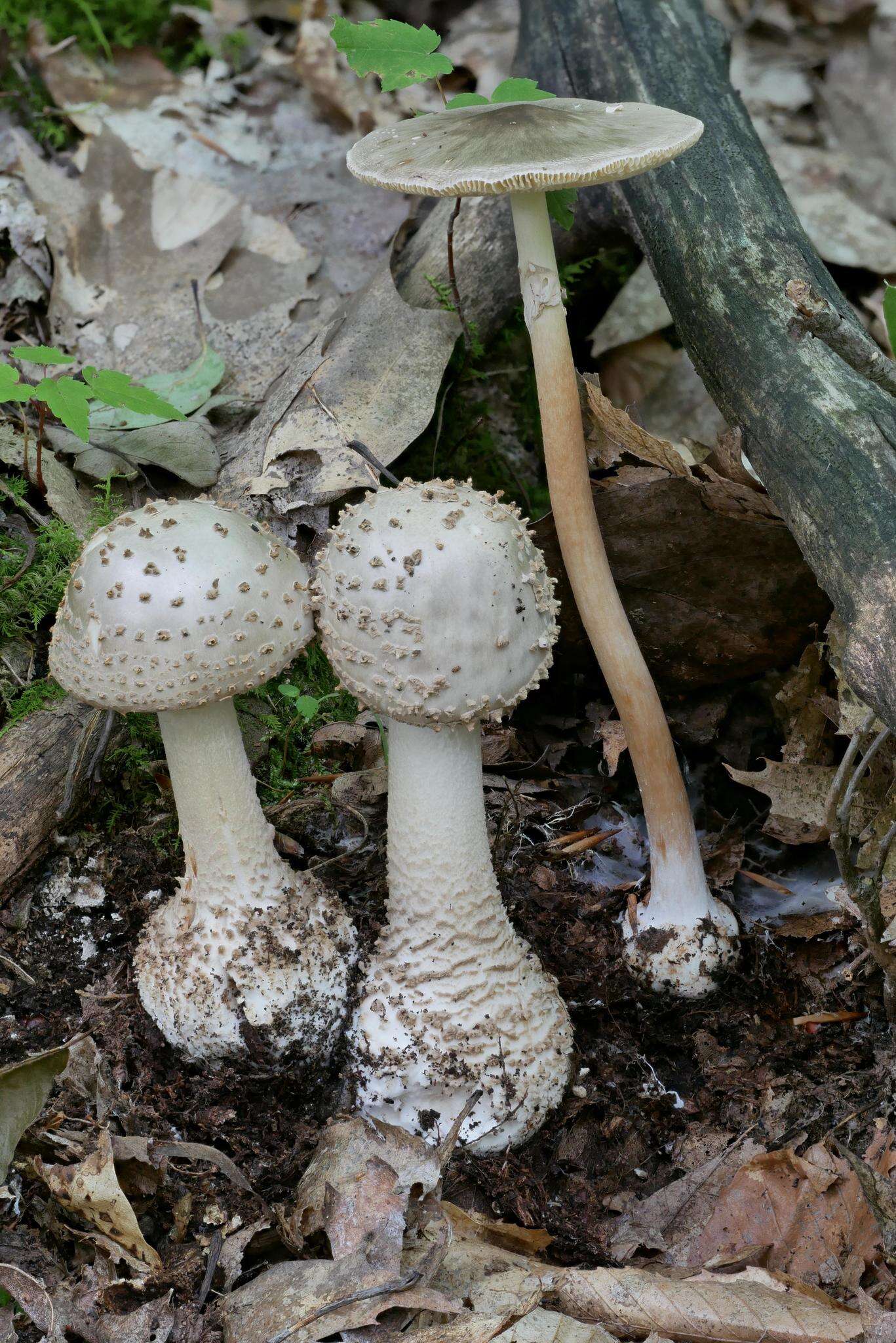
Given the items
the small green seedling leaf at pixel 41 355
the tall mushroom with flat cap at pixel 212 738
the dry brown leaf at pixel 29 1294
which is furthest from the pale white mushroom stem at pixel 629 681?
the dry brown leaf at pixel 29 1294

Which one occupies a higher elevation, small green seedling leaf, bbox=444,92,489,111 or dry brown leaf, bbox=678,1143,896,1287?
small green seedling leaf, bbox=444,92,489,111

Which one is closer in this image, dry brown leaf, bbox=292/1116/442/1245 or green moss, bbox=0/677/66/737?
dry brown leaf, bbox=292/1116/442/1245

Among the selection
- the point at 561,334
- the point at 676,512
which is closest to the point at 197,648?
the point at 561,334

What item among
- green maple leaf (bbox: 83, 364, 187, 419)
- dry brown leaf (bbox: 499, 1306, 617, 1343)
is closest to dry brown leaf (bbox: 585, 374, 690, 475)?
green maple leaf (bbox: 83, 364, 187, 419)

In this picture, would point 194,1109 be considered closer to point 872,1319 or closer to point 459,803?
point 459,803

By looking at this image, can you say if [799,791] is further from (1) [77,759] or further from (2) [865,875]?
(1) [77,759]

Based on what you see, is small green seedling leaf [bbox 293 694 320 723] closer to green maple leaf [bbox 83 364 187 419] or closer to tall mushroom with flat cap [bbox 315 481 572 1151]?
tall mushroom with flat cap [bbox 315 481 572 1151]

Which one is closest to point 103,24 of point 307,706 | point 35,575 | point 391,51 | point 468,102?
point 391,51

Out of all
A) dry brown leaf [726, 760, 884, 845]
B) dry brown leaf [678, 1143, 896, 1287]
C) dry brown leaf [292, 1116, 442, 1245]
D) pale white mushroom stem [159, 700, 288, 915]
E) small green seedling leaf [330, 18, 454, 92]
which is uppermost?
small green seedling leaf [330, 18, 454, 92]

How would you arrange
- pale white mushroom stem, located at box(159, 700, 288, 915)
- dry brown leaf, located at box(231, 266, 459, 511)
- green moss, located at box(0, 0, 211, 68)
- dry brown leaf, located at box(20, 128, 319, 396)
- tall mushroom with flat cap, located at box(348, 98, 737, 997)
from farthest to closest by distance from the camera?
green moss, located at box(0, 0, 211, 68)
dry brown leaf, located at box(20, 128, 319, 396)
dry brown leaf, located at box(231, 266, 459, 511)
pale white mushroom stem, located at box(159, 700, 288, 915)
tall mushroom with flat cap, located at box(348, 98, 737, 997)
